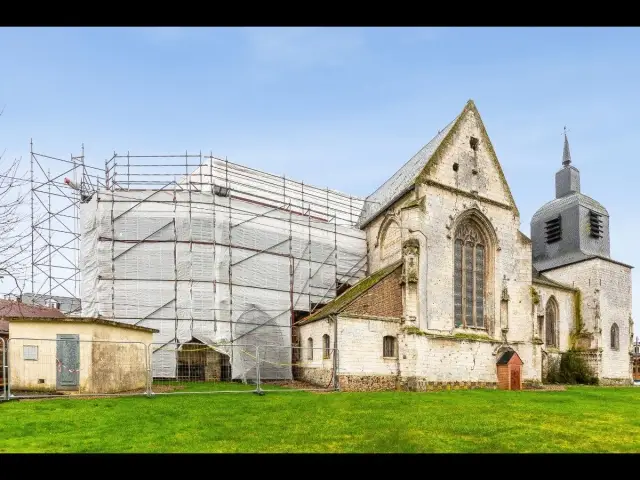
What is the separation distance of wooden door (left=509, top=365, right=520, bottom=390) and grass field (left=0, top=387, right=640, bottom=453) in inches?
391

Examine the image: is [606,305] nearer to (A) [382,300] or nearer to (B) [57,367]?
(A) [382,300]

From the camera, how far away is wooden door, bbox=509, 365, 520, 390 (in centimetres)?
2502

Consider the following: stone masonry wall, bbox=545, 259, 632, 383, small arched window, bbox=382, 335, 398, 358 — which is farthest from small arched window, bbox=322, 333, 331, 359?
stone masonry wall, bbox=545, 259, 632, 383

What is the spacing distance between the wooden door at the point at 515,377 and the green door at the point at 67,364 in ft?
61.7

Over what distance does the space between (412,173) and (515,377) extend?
11.1 meters

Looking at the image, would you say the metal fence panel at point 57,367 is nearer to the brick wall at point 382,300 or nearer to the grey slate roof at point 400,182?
the brick wall at point 382,300

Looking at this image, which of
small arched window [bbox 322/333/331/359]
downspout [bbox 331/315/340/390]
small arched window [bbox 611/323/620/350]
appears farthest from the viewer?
small arched window [bbox 611/323/620/350]

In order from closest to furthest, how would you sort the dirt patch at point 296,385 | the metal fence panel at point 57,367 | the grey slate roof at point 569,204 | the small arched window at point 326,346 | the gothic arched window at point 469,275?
1. the metal fence panel at point 57,367
2. the dirt patch at point 296,385
3. the small arched window at point 326,346
4. the gothic arched window at point 469,275
5. the grey slate roof at point 569,204

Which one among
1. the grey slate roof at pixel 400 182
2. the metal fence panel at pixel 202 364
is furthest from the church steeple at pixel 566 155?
the metal fence panel at pixel 202 364

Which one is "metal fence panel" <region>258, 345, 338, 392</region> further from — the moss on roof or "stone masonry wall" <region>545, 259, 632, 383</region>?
"stone masonry wall" <region>545, 259, 632, 383</region>

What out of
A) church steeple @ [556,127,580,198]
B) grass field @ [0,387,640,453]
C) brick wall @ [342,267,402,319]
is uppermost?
church steeple @ [556,127,580,198]

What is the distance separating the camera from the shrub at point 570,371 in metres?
31.5
